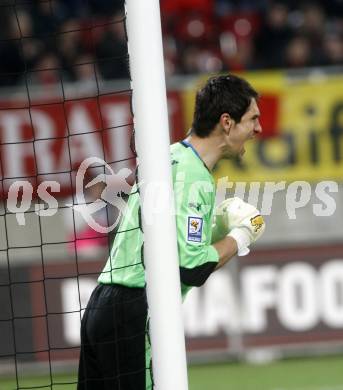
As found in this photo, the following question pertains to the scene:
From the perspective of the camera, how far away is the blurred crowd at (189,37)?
32.8 ft

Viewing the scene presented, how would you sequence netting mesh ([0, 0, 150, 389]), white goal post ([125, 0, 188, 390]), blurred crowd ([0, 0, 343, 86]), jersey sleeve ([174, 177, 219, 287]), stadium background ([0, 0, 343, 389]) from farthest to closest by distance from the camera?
blurred crowd ([0, 0, 343, 86])
stadium background ([0, 0, 343, 389])
netting mesh ([0, 0, 150, 389])
jersey sleeve ([174, 177, 219, 287])
white goal post ([125, 0, 188, 390])

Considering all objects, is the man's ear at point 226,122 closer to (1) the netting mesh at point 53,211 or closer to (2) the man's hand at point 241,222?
(2) the man's hand at point 241,222

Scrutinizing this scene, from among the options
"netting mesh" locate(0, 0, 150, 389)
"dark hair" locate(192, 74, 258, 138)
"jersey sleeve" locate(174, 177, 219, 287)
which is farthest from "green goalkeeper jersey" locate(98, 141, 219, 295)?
"netting mesh" locate(0, 0, 150, 389)

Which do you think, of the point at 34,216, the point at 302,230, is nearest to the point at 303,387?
the point at 302,230

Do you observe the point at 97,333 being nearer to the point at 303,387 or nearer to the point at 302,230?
the point at 303,387

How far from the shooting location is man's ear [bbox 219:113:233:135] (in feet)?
15.0

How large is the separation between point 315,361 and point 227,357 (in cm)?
69

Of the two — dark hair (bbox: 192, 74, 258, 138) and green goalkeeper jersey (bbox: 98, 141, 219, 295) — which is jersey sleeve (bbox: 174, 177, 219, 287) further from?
dark hair (bbox: 192, 74, 258, 138)

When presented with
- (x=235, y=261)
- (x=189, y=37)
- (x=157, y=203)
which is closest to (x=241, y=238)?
(x=157, y=203)

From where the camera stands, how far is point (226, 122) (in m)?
4.58

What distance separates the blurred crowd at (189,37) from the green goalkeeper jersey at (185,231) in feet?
16.9

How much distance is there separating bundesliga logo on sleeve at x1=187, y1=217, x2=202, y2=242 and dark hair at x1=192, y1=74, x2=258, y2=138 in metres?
0.46

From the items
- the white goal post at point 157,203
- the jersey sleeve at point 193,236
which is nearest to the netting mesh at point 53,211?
the jersey sleeve at point 193,236

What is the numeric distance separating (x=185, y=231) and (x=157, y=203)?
9.5 inches
